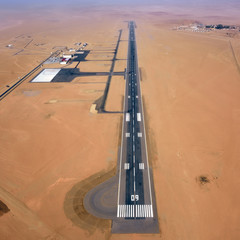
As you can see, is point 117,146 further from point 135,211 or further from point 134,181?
point 135,211

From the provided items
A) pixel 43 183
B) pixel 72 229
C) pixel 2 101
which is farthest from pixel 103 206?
pixel 2 101

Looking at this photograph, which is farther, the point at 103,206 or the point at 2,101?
the point at 2,101

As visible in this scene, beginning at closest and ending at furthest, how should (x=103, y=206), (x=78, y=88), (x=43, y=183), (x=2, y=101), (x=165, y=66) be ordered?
(x=103, y=206), (x=43, y=183), (x=2, y=101), (x=78, y=88), (x=165, y=66)

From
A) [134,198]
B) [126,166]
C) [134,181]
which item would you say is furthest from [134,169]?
[134,198]

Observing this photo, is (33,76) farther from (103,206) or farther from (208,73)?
(208,73)

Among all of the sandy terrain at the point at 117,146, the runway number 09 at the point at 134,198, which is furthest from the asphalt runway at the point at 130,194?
the sandy terrain at the point at 117,146

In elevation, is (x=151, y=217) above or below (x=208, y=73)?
below
